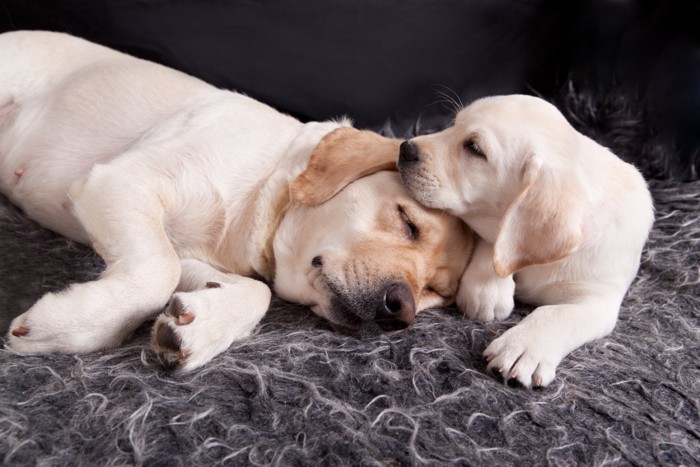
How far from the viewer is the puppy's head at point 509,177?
1.81 meters

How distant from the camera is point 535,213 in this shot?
181 cm

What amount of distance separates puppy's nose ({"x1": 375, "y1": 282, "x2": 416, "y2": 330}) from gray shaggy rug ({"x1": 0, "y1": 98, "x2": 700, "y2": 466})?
0.20ft

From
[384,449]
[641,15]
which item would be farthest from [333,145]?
[641,15]

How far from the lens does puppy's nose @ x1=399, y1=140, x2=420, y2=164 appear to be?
197 cm

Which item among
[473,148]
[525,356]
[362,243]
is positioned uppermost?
[473,148]

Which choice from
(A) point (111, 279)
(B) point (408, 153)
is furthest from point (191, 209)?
(B) point (408, 153)

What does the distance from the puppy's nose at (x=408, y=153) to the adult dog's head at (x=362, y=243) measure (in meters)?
0.06

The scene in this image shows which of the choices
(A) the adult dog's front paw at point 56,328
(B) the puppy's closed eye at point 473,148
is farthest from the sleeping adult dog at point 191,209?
(B) the puppy's closed eye at point 473,148

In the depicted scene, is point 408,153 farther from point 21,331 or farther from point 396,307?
point 21,331

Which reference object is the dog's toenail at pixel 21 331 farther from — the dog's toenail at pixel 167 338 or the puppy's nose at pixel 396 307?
the puppy's nose at pixel 396 307

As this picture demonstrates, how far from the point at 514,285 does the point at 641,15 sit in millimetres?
1905

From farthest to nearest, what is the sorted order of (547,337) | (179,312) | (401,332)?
(401,332) → (547,337) → (179,312)

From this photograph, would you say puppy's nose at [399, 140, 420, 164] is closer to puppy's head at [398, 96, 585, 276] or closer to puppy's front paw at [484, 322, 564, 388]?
puppy's head at [398, 96, 585, 276]

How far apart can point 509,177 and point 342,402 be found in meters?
0.78
